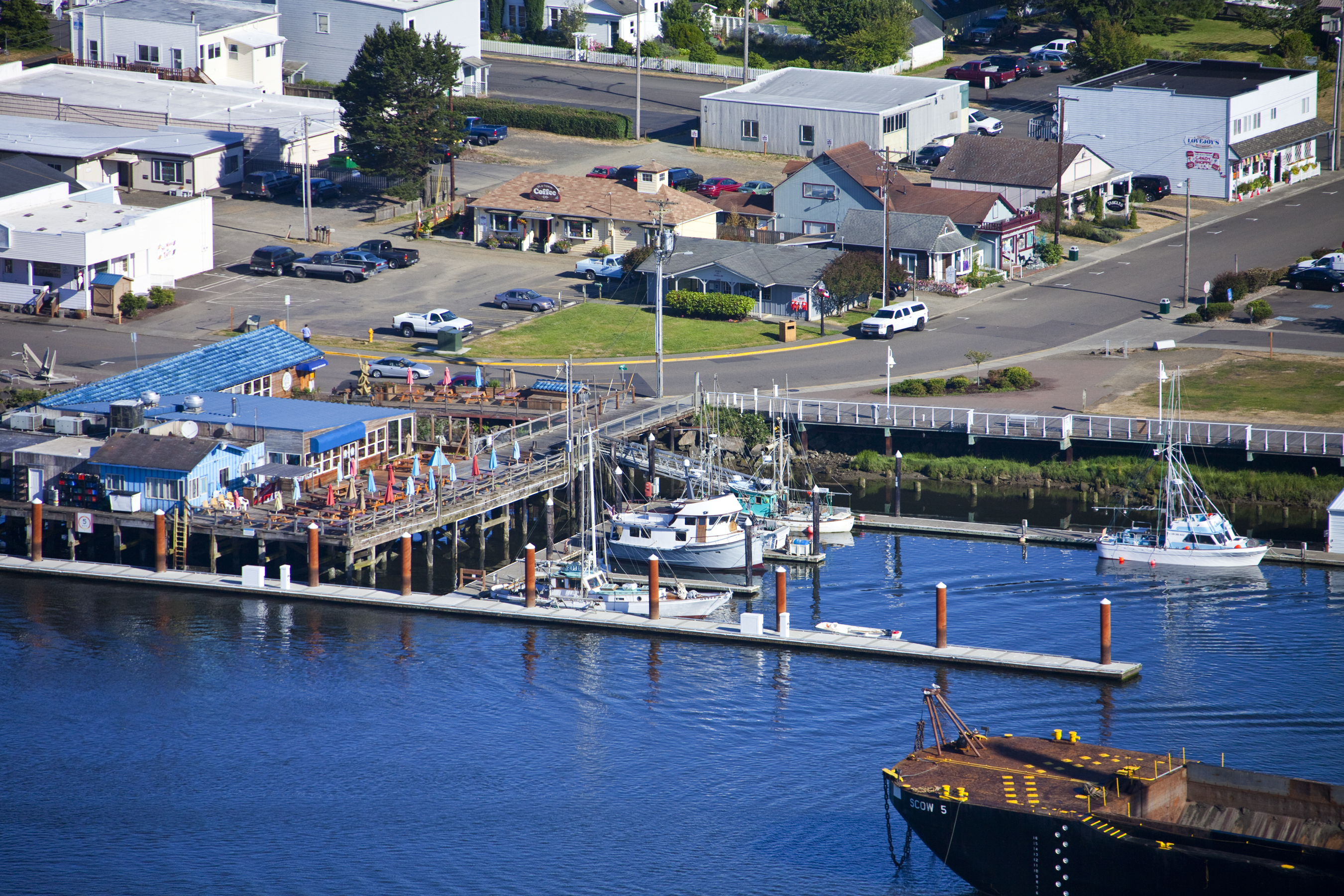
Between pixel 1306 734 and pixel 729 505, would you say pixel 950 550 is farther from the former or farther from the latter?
pixel 1306 734

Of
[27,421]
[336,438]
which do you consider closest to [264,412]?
[336,438]

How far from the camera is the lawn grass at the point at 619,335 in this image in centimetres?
9631

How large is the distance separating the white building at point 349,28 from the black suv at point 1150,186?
5199 cm

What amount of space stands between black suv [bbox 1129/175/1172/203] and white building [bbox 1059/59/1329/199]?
1.44 m

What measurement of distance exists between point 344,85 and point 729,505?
57830 mm

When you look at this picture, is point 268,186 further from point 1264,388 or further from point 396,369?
point 1264,388

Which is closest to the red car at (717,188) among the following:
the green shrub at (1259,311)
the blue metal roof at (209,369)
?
the green shrub at (1259,311)

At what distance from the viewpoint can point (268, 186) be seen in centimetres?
12206

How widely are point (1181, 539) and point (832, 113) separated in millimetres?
62719

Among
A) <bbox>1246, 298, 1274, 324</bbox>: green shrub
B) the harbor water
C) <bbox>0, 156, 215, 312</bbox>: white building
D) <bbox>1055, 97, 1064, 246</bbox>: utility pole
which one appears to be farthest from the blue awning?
<bbox>1055, 97, 1064, 246</bbox>: utility pole

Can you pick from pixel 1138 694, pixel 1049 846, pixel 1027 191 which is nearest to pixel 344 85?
pixel 1027 191

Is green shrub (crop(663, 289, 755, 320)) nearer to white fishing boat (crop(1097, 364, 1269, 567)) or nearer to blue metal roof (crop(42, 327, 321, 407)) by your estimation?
blue metal roof (crop(42, 327, 321, 407))

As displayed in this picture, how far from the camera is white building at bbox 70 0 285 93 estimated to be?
13825cm

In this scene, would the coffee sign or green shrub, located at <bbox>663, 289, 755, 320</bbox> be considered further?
the coffee sign
